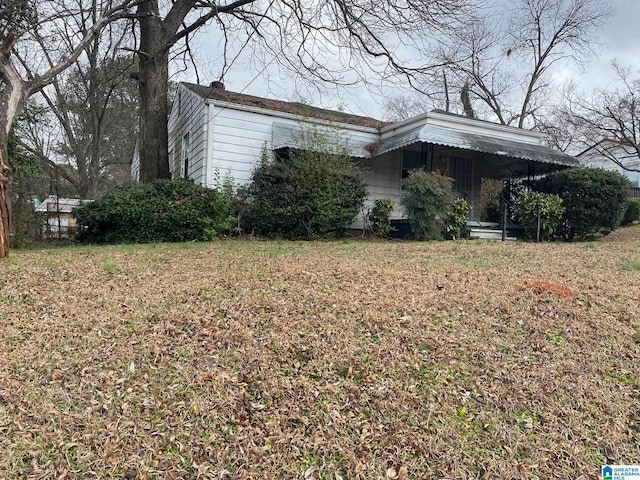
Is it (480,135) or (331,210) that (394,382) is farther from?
(480,135)

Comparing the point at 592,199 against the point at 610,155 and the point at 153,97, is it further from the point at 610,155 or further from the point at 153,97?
the point at 610,155

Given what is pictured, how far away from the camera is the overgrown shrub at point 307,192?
9.69m

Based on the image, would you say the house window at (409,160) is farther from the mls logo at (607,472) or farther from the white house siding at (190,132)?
the mls logo at (607,472)

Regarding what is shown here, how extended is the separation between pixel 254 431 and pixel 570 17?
28.6m

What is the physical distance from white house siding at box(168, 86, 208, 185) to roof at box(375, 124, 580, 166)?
4.63 m

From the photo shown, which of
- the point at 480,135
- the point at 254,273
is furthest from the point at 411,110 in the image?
the point at 254,273

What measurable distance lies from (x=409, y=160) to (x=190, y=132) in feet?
21.5

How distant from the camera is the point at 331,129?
35.2 ft

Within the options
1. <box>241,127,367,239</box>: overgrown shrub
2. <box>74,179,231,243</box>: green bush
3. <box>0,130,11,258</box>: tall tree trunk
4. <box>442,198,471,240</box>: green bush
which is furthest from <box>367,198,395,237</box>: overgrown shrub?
<box>0,130,11,258</box>: tall tree trunk

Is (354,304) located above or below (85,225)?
below

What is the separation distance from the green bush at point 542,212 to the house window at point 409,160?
3.17 metres
